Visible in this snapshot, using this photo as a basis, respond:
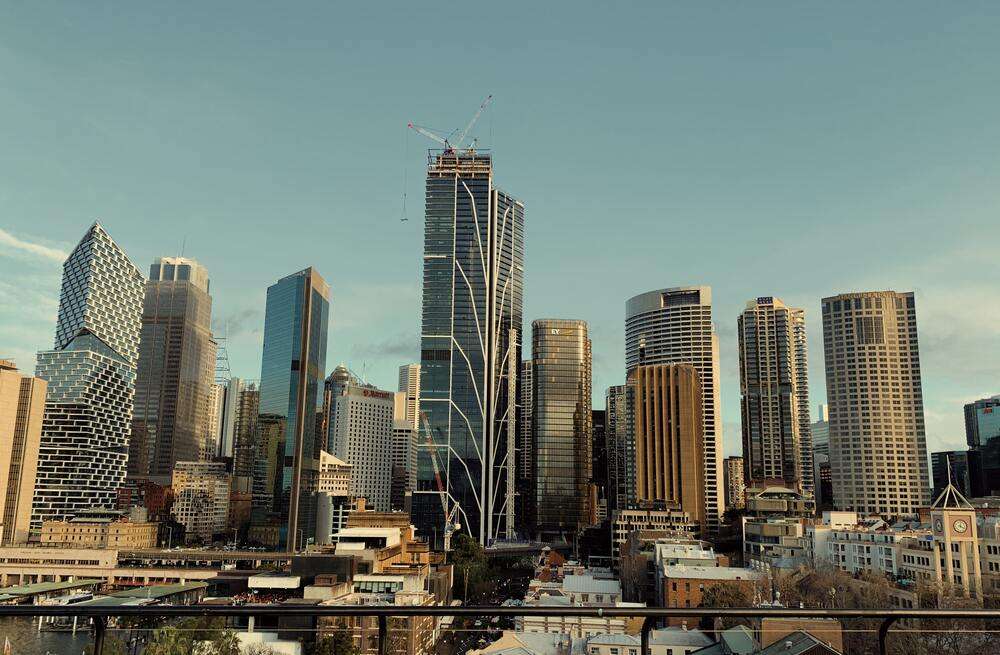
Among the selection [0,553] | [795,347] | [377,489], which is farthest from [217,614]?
[795,347]

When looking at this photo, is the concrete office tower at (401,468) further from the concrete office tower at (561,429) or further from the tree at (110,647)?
the tree at (110,647)

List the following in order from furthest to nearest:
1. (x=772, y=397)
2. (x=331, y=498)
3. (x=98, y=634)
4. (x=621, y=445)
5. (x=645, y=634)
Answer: (x=772, y=397)
(x=621, y=445)
(x=331, y=498)
(x=645, y=634)
(x=98, y=634)

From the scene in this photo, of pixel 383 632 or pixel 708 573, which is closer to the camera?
pixel 383 632

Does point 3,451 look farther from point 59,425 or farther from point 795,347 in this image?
point 795,347

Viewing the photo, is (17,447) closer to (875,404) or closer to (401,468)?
(401,468)

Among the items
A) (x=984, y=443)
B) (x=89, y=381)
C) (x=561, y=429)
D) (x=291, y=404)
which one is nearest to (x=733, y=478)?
(x=561, y=429)

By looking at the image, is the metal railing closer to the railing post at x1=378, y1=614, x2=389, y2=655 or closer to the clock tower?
the railing post at x1=378, y1=614, x2=389, y2=655

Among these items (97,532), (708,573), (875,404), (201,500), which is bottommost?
(97,532)
